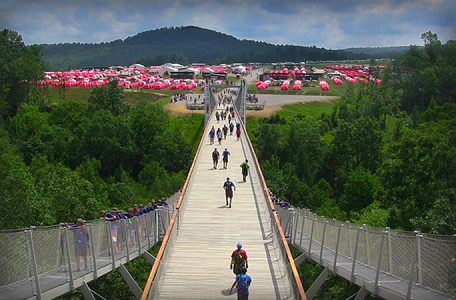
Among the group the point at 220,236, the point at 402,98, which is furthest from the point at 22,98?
the point at 220,236

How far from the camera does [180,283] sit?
1561 cm

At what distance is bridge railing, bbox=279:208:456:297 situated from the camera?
1142cm

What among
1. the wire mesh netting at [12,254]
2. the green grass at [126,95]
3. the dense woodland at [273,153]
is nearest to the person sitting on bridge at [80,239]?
the wire mesh netting at [12,254]

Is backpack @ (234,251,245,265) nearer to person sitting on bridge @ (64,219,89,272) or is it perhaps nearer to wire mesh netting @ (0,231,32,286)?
person sitting on bridge @ (64,219,89,272)

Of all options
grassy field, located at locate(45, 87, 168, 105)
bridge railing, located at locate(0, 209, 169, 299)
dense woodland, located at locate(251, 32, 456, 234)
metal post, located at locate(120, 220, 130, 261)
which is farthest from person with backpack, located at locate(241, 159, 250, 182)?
grassy field, located at locate(45, 87, 168, 105)

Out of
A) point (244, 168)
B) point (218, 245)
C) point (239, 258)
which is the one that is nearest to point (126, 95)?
point (244, 168)

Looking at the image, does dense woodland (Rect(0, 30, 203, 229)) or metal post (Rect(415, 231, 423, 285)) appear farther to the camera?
dense woodland (Rect(0, 30, 203, 229))

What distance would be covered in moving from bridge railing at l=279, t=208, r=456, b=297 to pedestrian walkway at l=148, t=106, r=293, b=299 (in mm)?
1555

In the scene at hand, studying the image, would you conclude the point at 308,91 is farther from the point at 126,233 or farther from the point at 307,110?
the point at 126,233

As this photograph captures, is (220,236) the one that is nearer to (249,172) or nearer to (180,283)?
(180,283)

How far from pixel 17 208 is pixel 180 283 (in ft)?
50.1

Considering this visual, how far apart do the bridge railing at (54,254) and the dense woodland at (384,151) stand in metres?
13.0

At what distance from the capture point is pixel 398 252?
1295 centimetres

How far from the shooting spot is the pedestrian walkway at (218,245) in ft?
49.9
